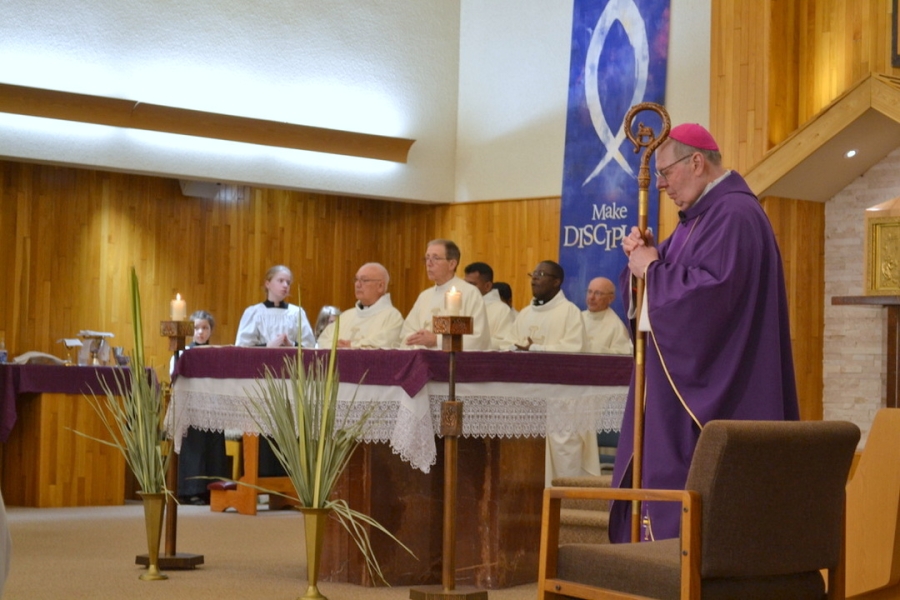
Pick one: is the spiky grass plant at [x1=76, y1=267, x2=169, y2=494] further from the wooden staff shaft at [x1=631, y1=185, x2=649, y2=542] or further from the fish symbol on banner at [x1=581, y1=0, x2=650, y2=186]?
the fish symbol on banner at [x1=581, y1=0, x2=650, y2=186]

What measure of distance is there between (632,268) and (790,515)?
3.65 feet

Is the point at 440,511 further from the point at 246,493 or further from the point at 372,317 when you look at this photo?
the point at 246,493

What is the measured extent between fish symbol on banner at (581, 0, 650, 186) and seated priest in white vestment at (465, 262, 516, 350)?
6.53ft

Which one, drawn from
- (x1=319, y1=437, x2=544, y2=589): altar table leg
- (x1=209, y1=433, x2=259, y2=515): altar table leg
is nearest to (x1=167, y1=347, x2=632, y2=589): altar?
(x1=319, y1=437, x2=544, y2=589): altar table leg

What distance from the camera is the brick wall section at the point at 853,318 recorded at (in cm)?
1018

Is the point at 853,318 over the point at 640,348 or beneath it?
over

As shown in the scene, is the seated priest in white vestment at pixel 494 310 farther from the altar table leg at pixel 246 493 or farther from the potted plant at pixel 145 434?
the potted plant at pixel 145 434

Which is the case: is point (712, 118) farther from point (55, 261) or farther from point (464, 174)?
point (55, 261)

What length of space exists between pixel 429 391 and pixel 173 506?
1408 millimetres

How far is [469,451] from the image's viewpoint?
558cm

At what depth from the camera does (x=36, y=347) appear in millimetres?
10797

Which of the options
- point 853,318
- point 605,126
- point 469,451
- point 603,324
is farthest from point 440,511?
point 605,126

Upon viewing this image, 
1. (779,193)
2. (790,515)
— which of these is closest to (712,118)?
(779,193)

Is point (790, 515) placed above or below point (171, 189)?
below
